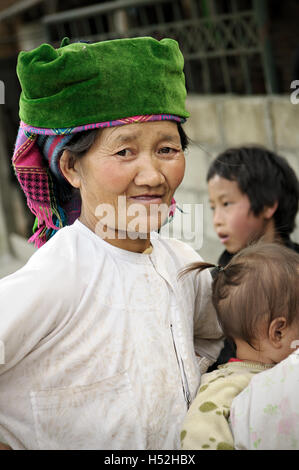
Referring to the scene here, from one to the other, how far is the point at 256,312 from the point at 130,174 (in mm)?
627

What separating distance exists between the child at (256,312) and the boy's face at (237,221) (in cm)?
86

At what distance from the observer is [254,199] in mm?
2959

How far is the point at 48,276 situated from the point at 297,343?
2.77 feet

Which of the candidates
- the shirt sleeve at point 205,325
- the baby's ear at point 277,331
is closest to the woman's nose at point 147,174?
the shirt sleeve at point 205,325

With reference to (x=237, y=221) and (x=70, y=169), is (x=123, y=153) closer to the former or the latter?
(x=70, y=169)

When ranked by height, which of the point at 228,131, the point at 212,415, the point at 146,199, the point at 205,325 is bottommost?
the point at 212,415

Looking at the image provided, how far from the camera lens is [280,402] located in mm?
1652

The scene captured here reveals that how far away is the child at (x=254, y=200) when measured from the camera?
2.95 meters

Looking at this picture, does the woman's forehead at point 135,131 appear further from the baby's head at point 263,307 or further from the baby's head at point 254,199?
the baby's head at point 254,199

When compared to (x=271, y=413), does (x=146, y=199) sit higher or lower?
higher

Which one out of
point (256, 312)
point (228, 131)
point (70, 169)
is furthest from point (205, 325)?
point (228, 131)

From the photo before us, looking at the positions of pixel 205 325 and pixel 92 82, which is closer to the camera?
pixel 92 82
